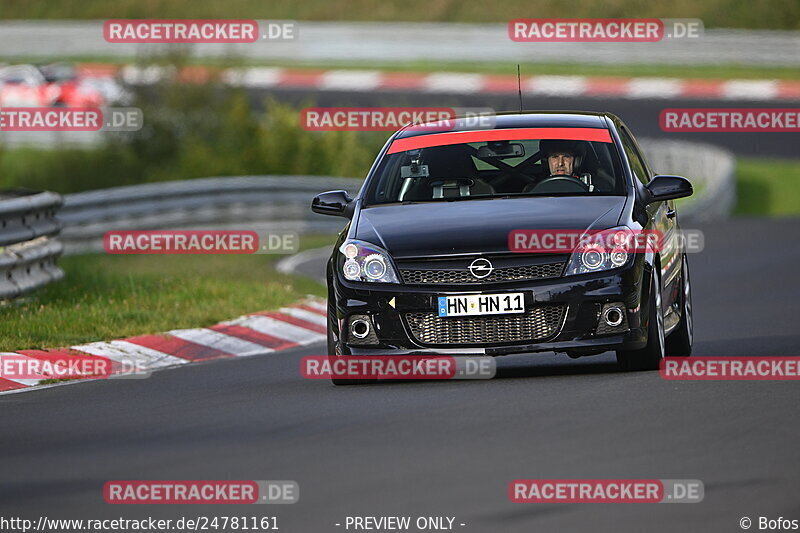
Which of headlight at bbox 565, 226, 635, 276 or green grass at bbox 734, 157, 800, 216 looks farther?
green grass at bbox 734, 157, 800, 216

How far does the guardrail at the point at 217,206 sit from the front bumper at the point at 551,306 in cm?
1393

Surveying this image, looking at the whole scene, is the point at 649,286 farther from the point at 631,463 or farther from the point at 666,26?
the point at 666,26

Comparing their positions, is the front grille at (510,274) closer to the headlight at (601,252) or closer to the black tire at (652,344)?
the headlight at (601,252)

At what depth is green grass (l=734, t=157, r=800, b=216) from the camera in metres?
31.4

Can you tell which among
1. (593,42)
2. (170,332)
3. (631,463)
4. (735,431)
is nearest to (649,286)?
(735,431)

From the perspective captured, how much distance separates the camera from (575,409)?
28.9ft

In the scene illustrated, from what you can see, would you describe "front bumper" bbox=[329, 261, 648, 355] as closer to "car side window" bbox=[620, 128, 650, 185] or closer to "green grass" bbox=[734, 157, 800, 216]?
"car side window" bbox=[620, 128, 650, 185]

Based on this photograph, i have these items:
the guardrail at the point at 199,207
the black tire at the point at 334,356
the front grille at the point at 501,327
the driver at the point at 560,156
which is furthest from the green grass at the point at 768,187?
the front grille at the point at 501,327

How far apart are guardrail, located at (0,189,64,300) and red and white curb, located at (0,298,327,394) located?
1.29 meters

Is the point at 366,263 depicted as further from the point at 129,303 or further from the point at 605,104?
the point at 605,104

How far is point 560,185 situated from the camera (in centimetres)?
1098

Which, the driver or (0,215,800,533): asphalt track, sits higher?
the driver

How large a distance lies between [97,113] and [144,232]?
8990mm

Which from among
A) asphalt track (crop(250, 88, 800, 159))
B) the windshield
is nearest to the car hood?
the windshield
